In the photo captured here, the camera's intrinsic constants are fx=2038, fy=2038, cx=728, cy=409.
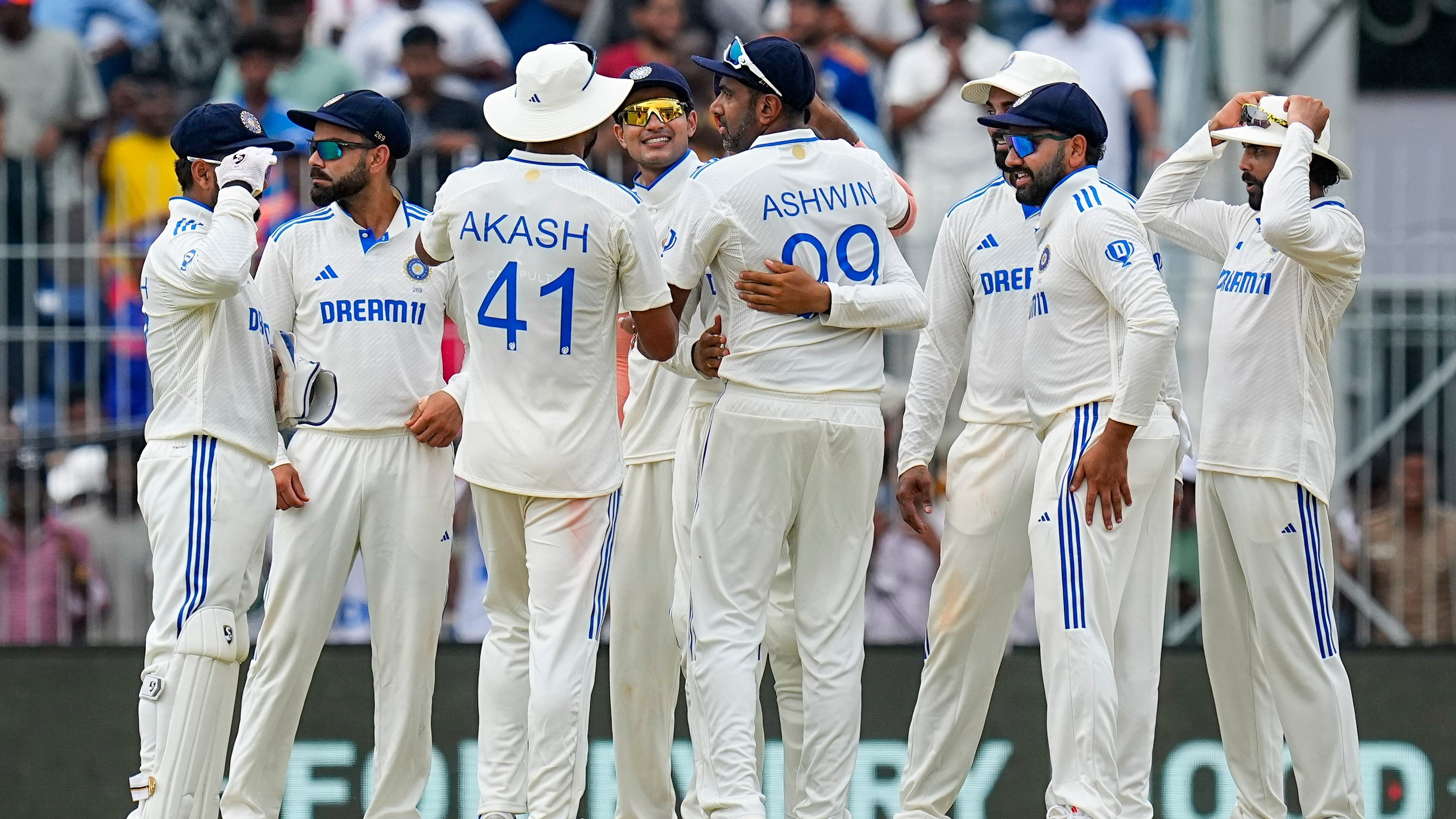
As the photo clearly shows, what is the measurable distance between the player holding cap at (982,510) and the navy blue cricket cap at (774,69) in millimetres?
754

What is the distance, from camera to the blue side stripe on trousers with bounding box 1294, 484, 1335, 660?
6.80m

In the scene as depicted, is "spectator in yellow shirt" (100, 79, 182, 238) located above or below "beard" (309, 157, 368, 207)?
above

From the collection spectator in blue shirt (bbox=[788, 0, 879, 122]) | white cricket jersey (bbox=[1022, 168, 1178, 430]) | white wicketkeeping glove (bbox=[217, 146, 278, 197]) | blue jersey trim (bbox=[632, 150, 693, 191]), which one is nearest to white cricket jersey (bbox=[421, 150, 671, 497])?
white wicketkeeping glove (bbox=[217, 146, 278, 197])

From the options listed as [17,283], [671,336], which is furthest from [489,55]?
[671,336]

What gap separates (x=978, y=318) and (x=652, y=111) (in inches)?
53.1

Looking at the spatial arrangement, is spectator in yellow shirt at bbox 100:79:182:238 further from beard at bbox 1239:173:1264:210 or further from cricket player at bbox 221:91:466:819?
beard at bbox 1239:173:1264:210

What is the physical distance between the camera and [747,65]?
6449 mm

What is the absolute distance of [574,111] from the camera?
6.43m

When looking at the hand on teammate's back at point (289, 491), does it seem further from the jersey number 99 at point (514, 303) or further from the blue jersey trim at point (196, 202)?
the jersey number 99 at point (514, 303)

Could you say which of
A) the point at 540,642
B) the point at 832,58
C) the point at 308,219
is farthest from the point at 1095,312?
the point at 832,58

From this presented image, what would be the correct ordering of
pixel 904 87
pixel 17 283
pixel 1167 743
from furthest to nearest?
pixel 904 87
pixel 17 283
pixel 1167 743

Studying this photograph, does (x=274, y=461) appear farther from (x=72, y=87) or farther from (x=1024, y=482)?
(x=72, y=87)

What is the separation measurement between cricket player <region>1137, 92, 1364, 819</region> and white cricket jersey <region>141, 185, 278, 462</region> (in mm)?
3222

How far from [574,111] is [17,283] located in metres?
4.15
